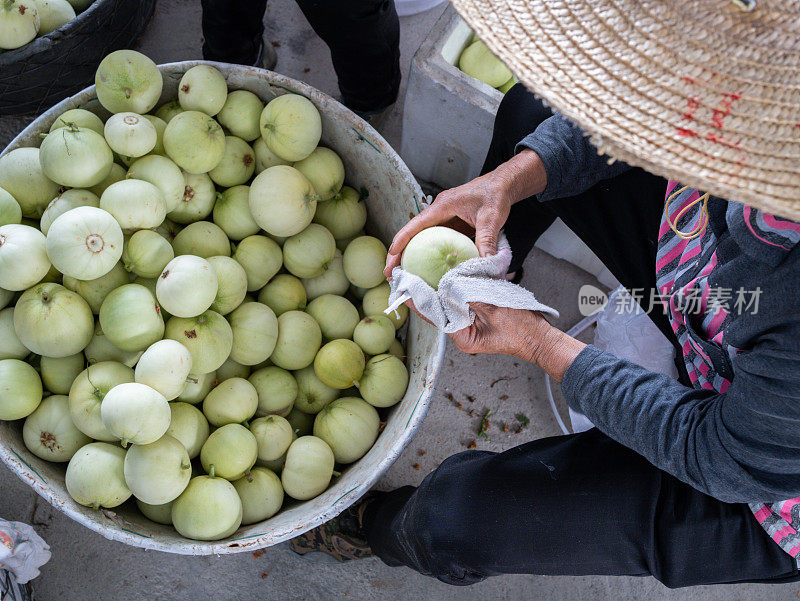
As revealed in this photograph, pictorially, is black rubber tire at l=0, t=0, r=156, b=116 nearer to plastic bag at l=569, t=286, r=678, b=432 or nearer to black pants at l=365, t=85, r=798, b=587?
black pants at l=365, t=85, r=798, b=587

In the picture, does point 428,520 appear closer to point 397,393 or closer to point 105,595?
point 397,393

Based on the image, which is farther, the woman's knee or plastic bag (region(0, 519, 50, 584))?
plastic bag (region(0, 519, 50, 584))

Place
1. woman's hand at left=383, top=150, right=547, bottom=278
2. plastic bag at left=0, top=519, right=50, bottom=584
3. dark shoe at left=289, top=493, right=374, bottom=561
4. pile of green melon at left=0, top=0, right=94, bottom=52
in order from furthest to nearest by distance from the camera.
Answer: dark shoe at left=289, top=493, right=374, bottom=561 < pile of green melon at left=0, top=0, right=94, bottom=52 < plastic bag at left=0, top=519, right=50, bottom=584 < woman's hand at left=383, top=150, right=547, bottom=278

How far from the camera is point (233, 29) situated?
199cm

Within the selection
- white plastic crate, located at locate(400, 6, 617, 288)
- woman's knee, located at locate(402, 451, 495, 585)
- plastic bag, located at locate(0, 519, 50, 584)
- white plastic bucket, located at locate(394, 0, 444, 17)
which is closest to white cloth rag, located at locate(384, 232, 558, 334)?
woman's knee, located at locate(402, 451, 495, 585)

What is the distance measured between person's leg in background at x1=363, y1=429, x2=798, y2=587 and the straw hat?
0.80 metres

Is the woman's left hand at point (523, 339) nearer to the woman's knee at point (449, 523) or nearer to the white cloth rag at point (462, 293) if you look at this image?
the white cloth rag at point (462, 293)

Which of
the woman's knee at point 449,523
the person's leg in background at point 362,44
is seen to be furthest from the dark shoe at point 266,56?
the woman's knee at point 449,523

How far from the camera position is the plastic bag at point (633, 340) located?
6.17 ft

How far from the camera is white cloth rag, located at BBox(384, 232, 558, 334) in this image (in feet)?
3.63

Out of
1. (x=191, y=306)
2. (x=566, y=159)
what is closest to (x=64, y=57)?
(x=191, y=306)

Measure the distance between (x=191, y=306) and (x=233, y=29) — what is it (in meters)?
1.07

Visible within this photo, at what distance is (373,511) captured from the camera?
180 centimetres

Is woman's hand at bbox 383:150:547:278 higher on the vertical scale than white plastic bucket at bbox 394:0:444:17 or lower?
higher
